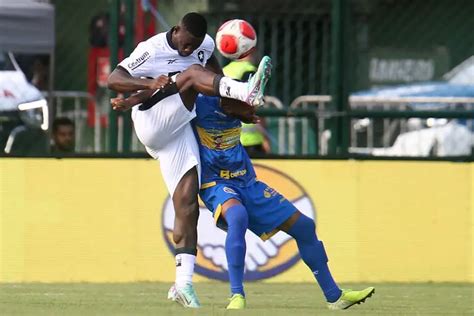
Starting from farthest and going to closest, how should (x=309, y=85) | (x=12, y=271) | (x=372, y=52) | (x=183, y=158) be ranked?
(x=372, y=52) < (x=309, y=85) < (x=12, y=271) < (x=183, y=158)

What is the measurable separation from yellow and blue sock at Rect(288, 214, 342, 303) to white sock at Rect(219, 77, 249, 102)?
1.07m

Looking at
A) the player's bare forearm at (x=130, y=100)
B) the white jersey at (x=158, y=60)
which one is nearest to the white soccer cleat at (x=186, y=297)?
the player's bare forearm at (x=130, y=100)

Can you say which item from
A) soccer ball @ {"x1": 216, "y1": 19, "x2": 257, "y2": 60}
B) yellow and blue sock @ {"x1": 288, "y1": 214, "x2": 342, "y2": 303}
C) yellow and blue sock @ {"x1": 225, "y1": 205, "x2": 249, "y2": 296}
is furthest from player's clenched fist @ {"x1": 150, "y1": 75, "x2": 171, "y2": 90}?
yellow and blue sock @ {"x1": 288, "y1": 214, "x2": 342, "y2": 303}

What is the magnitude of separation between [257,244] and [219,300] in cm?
222

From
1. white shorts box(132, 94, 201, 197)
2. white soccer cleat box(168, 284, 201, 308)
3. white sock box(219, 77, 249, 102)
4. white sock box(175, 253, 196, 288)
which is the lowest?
white soccer cleat box(168, 284, 201, 308)

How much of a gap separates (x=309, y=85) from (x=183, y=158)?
12.8 ft

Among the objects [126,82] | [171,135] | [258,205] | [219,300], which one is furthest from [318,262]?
[126,82]

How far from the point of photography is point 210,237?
12359 mm

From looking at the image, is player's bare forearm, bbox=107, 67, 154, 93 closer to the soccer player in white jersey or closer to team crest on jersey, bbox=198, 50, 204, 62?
the soccer player in white jersey

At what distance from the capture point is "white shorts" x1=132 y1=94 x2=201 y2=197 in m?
9.55

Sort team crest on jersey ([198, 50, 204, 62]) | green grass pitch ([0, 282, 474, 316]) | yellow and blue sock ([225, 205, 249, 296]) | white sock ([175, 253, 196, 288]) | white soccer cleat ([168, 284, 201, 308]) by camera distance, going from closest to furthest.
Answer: green grass pitch ([0, 282, 474, 316])
yellow and blue sock ([225, 205, 249, 296])
white soccer cleat ([168, 284, 201, 308])
white sock ([175, 253, 196, 288])
team crest on jersey ([198, 50, 204, 62])

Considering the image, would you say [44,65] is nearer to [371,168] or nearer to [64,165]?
[64,165]

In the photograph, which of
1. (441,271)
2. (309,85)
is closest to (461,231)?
(441,271)

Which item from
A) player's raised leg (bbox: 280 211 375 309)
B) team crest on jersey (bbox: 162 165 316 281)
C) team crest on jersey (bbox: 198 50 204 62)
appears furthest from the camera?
team crest on jersey (bbox: 162 165 316 281)
